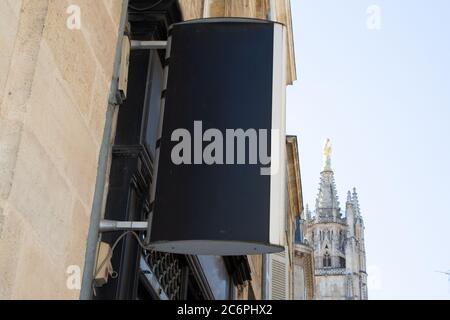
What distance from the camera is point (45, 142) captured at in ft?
9.20

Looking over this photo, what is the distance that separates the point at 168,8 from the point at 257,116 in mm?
1781

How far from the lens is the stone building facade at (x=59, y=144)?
2564 mm

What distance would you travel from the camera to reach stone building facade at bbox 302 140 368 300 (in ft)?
343

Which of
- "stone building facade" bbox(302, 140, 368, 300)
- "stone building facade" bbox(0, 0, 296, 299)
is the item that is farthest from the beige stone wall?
"stone building facade" bbox(302, 140, 368, 300)

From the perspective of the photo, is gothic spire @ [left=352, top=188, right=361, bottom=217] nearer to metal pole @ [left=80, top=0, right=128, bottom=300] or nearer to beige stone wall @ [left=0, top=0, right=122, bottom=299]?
metal pole @ [left=80, top=0, right=128, bottom=300]

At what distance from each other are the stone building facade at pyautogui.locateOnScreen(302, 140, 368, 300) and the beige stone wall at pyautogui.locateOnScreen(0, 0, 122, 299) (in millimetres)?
100237

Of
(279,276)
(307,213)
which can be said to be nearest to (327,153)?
(307,213)

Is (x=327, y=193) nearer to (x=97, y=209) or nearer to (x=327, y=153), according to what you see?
(x=327, y=153)

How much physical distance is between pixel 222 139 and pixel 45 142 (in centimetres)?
110

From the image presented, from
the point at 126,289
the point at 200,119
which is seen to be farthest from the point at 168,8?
the point at 126,289

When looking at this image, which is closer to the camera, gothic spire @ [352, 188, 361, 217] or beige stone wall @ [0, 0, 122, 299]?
beige stone wall @ [0, 0, 122, 299]

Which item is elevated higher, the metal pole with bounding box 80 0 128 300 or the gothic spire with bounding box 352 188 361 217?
the gothic spire with bounding box 352 188 361 217

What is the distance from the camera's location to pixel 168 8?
5199mm

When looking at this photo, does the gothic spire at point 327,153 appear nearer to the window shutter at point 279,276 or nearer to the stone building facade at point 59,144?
the window shutter at point 279,276
